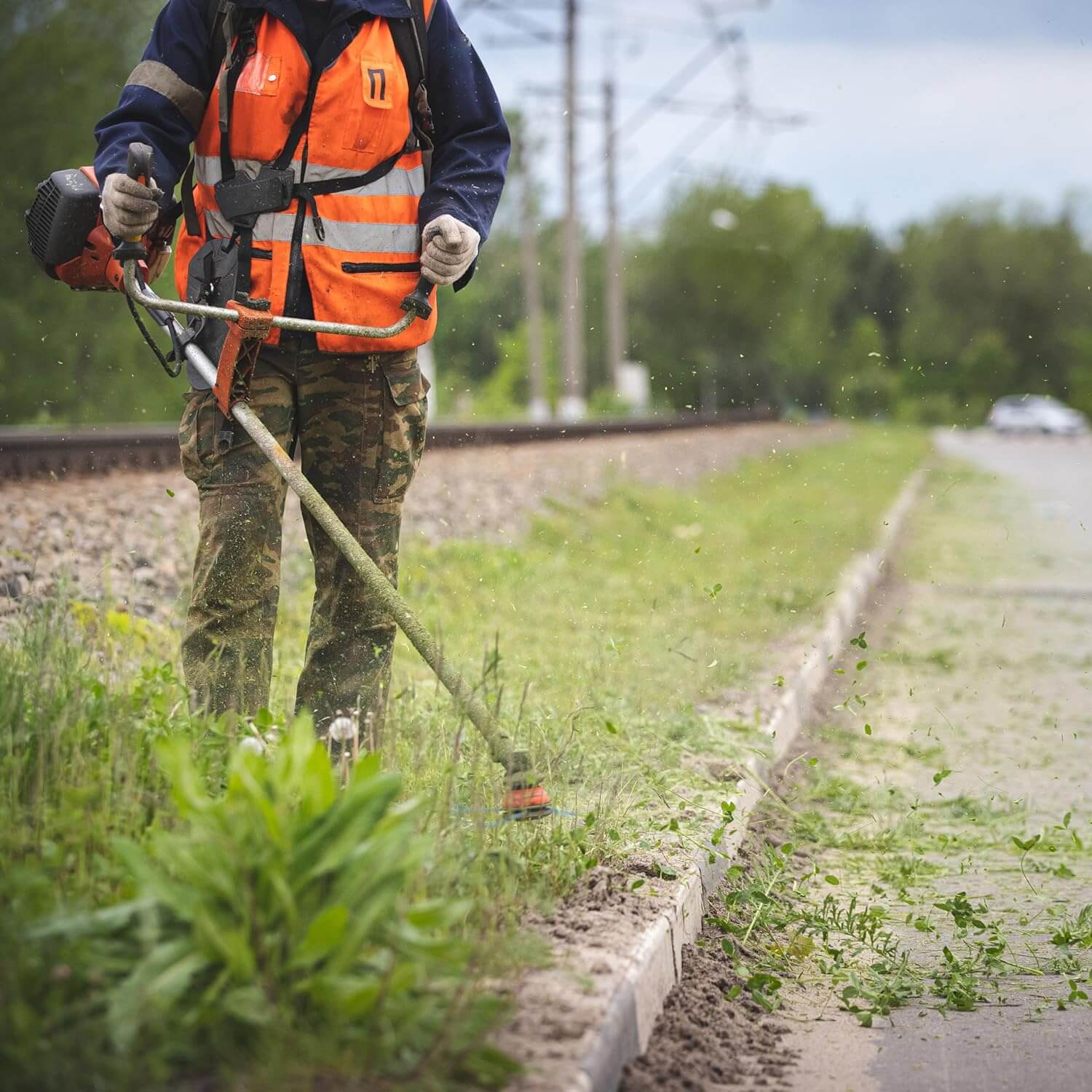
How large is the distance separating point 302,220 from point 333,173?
13cm

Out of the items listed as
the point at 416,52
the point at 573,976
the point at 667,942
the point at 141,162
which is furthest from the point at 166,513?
the point at 573,976

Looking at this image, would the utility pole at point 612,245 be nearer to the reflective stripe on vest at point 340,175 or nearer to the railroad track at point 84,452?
the railroad track at point 84,452

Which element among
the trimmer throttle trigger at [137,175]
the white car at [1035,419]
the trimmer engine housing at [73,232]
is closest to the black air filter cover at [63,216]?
the trimmer engine housing at [73,232]

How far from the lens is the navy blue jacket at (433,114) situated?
3.37 metres

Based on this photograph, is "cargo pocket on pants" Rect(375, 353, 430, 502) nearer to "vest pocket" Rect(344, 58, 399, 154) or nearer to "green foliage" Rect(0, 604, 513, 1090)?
"vest pocket" Rect(344, 58, 399, 154)

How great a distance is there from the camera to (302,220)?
3.43 metres

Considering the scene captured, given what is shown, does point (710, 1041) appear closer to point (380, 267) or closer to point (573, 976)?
point (573, 976)

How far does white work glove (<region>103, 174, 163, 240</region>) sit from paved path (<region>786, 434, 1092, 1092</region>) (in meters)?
2.24

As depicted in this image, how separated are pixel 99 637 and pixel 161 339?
1828 centimetres

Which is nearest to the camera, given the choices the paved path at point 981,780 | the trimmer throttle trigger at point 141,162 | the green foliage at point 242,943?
the green foliage at point 242,943

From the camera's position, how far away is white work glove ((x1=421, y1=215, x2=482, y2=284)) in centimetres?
341

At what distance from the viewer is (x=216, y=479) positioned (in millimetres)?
3451

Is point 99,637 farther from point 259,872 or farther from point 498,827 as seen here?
point 259,872

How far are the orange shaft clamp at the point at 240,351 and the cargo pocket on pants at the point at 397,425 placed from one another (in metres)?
0.34
